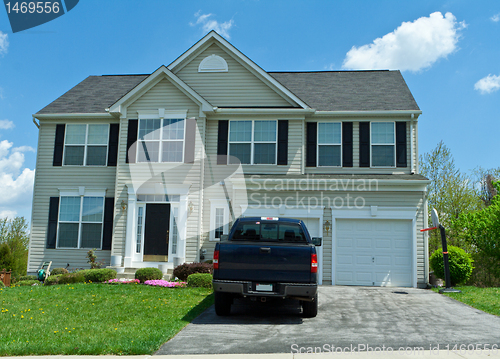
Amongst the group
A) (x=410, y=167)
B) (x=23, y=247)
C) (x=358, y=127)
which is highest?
(x=358, y=127)

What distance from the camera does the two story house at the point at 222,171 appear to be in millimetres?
14812

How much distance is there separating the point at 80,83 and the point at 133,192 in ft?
24.4

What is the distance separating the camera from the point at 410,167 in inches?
623

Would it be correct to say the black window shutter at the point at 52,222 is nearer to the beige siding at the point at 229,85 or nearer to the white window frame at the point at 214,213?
the white window frame at the point at 214,213

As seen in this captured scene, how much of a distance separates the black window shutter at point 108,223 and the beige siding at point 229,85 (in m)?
5.57

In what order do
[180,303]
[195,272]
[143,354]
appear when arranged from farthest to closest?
[195,272] < [180,303] < [143,354]

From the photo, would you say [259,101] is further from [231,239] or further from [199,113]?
[231,239]

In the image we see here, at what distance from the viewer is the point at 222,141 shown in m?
16.2

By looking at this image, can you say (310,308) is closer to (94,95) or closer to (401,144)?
(401,144)

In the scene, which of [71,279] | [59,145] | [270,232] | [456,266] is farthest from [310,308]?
[59,145]

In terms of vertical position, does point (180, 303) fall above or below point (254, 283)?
below

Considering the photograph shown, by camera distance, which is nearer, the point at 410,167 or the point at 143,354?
the point at 143,354

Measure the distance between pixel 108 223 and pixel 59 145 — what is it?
12.7 ft

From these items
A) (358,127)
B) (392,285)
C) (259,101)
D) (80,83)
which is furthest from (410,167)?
(80,83)
